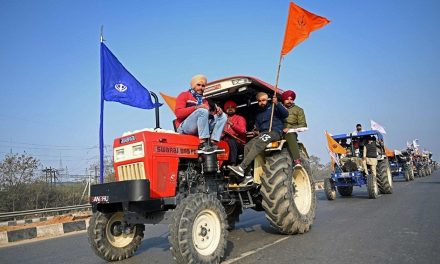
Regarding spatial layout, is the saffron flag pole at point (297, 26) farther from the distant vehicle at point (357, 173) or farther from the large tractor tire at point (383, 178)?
the large tractor tire at point (383, 178)

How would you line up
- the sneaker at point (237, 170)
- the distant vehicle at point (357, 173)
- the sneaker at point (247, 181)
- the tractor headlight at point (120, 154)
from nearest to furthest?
the tractor headlight at point (120, 154)
the sneaker at point (237, 170)
the sneaker at point (247, 181)
the distant vehicle at point (357, 173)

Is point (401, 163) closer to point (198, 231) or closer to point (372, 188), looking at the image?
point (372, 188)

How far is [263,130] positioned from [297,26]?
2.41m

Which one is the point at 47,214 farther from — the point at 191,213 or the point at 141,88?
the point at 191,213

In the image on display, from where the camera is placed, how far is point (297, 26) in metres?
6.75

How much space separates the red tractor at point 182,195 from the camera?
12.1 ft

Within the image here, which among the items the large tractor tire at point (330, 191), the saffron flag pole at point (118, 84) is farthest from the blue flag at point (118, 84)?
the large tractor tire at point (330, 191)

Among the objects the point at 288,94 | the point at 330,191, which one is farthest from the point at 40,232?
the point at 330,191

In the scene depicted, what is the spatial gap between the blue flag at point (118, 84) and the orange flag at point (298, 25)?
4.16 metres

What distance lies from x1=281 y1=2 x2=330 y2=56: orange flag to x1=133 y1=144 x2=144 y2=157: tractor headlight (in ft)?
13.0

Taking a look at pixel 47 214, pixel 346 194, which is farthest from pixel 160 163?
pixel 47 214

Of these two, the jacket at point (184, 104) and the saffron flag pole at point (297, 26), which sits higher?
the saffron flag pole at point (297, 26)

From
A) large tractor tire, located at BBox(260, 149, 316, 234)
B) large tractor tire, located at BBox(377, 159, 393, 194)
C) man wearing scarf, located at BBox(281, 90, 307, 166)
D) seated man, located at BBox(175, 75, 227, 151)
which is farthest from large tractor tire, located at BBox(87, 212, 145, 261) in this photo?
large tractor tire, located at BBox(377, 159, 393, 194)

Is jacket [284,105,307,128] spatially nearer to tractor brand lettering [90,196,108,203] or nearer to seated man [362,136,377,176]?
tractor brand lettering [90,196,108,203]
